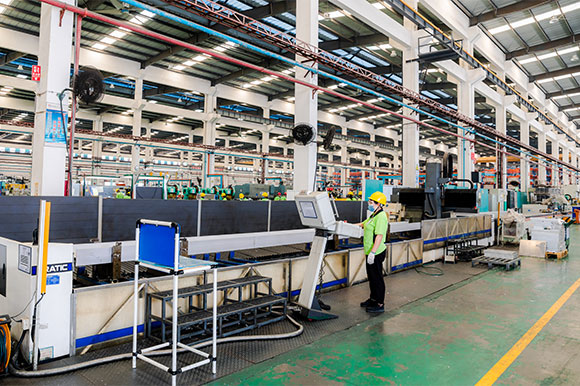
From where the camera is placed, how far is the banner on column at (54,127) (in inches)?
223

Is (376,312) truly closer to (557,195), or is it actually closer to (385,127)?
(557,195)

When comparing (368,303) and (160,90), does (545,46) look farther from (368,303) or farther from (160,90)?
(160,90)

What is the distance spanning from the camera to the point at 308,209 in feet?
Result: 15.6

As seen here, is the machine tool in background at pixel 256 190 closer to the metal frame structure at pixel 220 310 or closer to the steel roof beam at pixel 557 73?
the metal frame structure at pixel 220 310

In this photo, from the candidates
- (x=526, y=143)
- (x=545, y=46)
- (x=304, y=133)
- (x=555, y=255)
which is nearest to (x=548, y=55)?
(x=545, y=46)

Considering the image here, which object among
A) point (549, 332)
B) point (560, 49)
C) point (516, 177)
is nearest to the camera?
point (549, 332)

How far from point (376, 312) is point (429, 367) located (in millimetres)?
1653

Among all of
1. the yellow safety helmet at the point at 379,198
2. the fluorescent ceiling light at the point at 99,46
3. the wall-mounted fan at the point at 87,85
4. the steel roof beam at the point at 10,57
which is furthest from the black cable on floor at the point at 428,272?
the steel roof beam at the point at 10,57

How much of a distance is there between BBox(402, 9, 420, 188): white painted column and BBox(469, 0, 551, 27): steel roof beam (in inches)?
141

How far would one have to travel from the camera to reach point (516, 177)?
26250 millimetres

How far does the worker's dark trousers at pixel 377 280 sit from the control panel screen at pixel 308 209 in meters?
1.33

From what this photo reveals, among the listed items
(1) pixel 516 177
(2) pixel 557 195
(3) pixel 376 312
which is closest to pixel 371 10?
(3) pixel 376 312

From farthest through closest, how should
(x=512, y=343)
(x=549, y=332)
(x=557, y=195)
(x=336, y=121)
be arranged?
(x=336, y=121) → (x=557, y=195) → (x=549, y=332) → (x=512, y=343)

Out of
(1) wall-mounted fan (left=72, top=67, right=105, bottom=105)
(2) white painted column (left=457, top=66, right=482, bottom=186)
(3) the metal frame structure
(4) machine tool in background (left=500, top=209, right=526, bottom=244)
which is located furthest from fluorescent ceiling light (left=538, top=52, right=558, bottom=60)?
(1) wall-mounted fan (left=72, top=67, right=105, bottom=105)
